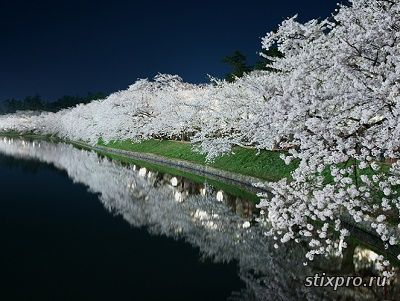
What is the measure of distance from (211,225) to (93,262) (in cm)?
721

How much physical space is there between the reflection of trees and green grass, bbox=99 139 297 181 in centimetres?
382

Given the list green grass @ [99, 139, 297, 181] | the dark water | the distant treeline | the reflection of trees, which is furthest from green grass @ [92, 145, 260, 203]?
the distant treeline

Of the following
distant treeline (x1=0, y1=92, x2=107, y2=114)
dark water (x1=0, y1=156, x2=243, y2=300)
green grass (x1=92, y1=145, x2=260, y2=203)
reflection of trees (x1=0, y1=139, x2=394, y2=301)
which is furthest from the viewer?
distant treeline (x1=0, y1=92, x2=107, y2=114)

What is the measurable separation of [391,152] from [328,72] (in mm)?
2739

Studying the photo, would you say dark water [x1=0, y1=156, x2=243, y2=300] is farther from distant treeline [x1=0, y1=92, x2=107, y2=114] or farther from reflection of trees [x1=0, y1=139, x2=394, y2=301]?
distant treeline [x1=0, y1=92, x2=107, y2=114]

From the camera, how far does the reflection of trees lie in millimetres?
13969

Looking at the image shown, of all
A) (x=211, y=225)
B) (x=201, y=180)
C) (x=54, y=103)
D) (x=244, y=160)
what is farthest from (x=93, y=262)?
(x=54, y=103)

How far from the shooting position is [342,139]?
33.3ft

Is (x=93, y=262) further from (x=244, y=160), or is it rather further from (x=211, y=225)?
(x=244, y=160)

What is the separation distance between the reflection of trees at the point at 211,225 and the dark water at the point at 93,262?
0.81m

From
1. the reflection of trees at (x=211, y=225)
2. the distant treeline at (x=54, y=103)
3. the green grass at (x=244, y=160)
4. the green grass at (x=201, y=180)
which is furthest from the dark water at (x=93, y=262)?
the distant treeline at (x=54, y=103)

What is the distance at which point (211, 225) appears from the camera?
22.0 m

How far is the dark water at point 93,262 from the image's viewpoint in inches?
537

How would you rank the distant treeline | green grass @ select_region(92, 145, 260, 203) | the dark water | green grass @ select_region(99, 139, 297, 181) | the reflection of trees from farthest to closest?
the distant treeline
green grass @ select_region(99, 139, 297, 181)
green grass @ select_region(92, 145, 260, 203)
the reflection of trees
the dark water
